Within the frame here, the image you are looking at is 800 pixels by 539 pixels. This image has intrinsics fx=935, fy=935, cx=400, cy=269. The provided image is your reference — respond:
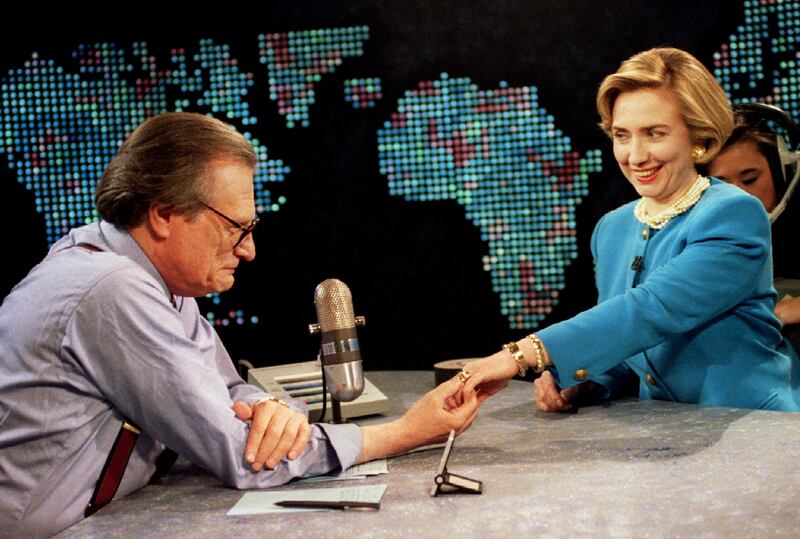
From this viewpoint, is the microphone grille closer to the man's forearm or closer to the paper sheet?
the man's forearm

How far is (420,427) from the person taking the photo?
6.53 feet

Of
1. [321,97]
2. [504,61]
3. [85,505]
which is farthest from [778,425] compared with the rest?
[321,97]

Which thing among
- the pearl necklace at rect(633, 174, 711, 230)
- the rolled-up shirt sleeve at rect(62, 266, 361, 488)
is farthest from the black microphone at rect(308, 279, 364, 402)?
the pearl necklace at rect(633, 174, 711, 230)

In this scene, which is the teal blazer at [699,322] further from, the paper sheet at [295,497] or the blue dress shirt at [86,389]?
the blue dress shirt at [86,389]

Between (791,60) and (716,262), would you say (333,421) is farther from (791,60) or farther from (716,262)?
(791,60)

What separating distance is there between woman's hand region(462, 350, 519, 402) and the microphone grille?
303mm

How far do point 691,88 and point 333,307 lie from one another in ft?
3.62

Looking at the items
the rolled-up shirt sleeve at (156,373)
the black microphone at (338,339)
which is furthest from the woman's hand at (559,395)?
the rolled-up shirt sleeve at (156,373)

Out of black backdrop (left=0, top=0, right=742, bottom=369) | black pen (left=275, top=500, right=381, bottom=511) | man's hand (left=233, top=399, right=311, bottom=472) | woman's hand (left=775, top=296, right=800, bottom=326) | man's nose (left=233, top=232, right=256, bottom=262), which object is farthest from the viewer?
black backdrop (left=0, top=0, right=742, bottom=369)

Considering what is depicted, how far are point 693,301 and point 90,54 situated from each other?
311 centimetres

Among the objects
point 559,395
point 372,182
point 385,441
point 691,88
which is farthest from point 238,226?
point 372,182

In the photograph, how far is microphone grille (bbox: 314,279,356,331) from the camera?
6.93 feet

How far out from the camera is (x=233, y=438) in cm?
176

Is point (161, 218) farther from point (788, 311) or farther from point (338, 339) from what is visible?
point (788, 311)
